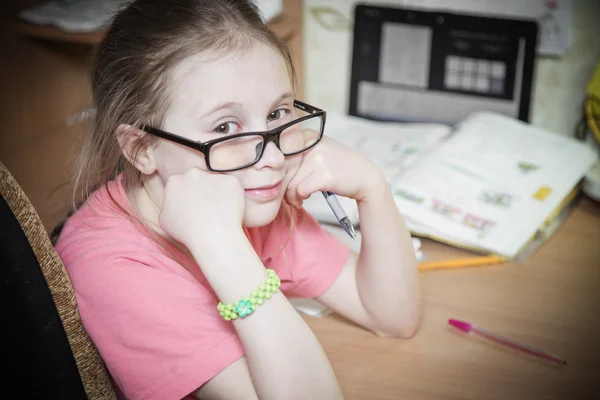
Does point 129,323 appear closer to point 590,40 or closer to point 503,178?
point 503,178

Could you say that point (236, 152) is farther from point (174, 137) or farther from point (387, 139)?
point (387, 139)

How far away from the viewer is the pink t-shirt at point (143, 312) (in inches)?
29.2

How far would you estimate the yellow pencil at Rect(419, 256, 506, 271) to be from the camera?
1127 mm

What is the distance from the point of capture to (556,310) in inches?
40.2

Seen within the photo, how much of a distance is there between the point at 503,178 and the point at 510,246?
0.18m

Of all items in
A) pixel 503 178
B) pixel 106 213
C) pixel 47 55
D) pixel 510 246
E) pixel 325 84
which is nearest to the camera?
pixel 106 213

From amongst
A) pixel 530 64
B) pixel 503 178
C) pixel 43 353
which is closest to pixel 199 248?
pixel 43 353

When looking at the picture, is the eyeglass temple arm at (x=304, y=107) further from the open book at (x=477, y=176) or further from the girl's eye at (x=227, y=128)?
the open book at (x=477, y=176)

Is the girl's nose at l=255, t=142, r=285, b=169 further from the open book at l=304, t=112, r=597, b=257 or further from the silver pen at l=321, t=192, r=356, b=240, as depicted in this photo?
the open book at l=304, t=112, r=597, b=257

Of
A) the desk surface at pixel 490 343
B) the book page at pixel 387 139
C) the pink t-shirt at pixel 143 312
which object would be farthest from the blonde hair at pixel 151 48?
the book page at pixel 387 139

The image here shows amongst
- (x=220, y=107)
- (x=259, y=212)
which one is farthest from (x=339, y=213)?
(x=220, y=107)

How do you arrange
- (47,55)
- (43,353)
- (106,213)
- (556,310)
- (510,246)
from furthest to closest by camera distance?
(47,55)
(510,246)
(556,310)
(106,213)
(43,353)

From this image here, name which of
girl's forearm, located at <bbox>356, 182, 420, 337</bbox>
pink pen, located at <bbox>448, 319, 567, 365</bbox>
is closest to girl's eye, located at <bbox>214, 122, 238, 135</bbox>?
girl's forearm, located at <bbox>356, 182, 420, 337</bbox>

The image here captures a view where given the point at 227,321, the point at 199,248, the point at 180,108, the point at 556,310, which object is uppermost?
the point at 180,108
